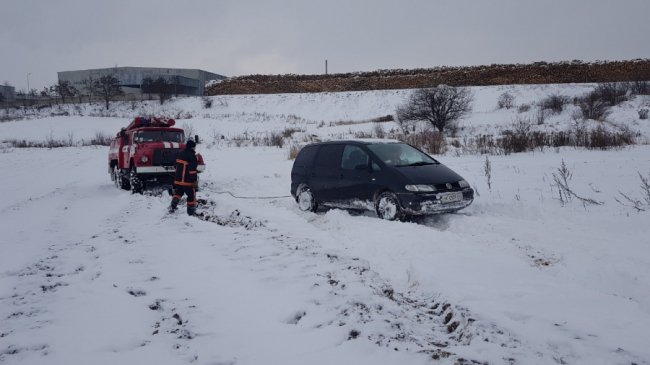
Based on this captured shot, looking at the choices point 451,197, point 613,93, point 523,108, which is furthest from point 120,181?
point 613,93

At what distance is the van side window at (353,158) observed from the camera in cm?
886

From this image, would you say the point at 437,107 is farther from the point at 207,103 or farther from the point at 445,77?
the point at 207,103

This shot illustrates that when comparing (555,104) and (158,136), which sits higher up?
(555,104)

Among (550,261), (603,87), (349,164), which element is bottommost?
(550,261)

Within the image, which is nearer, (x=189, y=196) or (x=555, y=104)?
(x=189, y=196)

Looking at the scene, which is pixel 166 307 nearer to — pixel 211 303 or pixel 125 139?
pixel 211 303

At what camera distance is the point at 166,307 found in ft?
14.7

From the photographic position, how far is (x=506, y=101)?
36.2 meters

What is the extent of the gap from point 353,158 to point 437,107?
824 inches

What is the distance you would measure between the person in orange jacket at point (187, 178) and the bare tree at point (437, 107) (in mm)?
20977

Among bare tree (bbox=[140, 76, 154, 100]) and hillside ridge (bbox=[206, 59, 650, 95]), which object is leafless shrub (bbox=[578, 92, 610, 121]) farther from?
bare tree (bbox=[140, 76, 154, 100])

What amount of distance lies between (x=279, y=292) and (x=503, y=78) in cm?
4796

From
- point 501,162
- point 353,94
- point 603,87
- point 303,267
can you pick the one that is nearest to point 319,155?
point 303,267

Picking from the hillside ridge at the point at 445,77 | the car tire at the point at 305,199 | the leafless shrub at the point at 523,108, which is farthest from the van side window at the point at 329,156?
the hillside ridge at the point at 445,77
